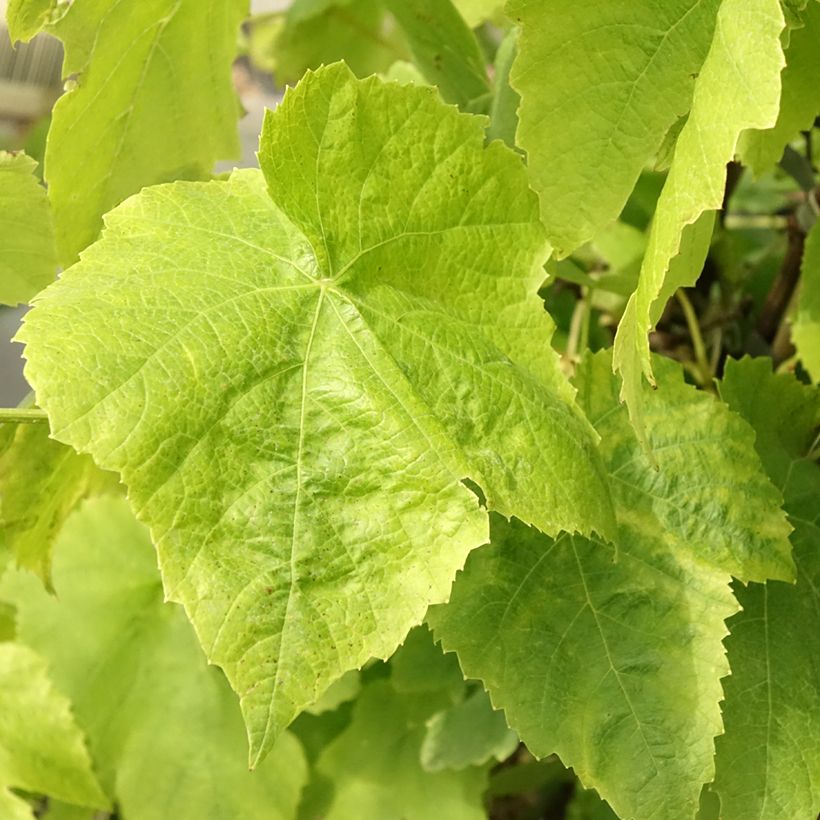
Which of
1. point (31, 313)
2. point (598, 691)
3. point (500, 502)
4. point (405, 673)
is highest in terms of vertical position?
point (31, 313)

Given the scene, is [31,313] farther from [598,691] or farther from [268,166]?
[598,691]

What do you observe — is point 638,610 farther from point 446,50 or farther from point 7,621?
point 7,621

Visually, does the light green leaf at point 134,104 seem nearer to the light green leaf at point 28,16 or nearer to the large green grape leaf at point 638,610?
the light green leaf at point 28,16

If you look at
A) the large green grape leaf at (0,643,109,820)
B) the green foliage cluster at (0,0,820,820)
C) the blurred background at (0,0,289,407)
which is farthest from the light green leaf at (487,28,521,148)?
the blurred background at (0,0,289,407)

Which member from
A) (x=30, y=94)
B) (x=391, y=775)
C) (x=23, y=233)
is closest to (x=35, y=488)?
(x=23, y=233)

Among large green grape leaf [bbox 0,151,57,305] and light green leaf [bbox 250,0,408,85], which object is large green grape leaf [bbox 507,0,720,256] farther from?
light green leaf [bbox 250,0,408,85]

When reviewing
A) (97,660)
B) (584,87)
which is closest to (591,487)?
(584,87)
